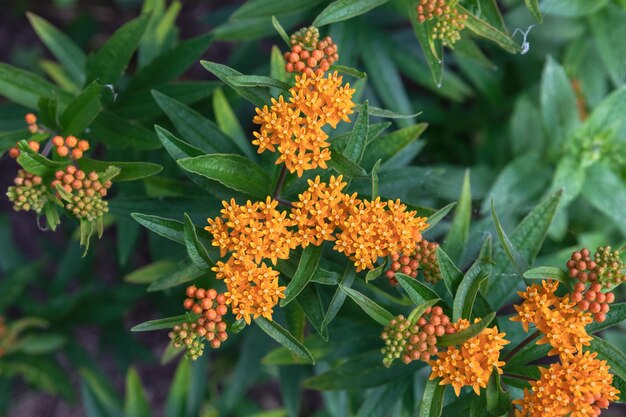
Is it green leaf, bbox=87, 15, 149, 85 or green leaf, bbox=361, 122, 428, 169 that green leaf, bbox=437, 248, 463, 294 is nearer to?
green leaf, bbox=361, 122, 428, 169

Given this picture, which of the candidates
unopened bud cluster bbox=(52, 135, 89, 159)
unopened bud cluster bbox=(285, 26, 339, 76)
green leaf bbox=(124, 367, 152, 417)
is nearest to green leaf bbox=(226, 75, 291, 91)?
unopened bud cluster bbox=(285, 26, 339, 76)

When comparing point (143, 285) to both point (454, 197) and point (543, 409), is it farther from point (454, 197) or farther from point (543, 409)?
point (543, 409)

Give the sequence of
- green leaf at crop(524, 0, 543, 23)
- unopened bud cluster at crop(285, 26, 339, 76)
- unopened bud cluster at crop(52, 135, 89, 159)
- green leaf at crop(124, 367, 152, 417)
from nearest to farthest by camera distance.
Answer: unopened bud cluster at crop(285, 26, 339, 76), unopened bud cluster at crop(52, 135, 89, 159), green leaf at crop(524, 0, 543, 23), green leaf at crop(124, 367, 152, 417)

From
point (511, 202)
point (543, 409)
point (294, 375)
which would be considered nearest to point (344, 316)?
point (294, 375)

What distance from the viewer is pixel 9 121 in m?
3.33

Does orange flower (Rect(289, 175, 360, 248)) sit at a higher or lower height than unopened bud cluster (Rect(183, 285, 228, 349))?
higher

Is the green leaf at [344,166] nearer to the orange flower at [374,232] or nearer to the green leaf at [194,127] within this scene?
the orange flower at [374,232]

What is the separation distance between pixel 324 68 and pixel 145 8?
1931 mm

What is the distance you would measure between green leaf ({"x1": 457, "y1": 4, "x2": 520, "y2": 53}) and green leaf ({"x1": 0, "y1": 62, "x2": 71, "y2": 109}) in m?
1.94

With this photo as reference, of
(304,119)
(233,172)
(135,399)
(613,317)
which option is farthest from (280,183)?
(135,399)

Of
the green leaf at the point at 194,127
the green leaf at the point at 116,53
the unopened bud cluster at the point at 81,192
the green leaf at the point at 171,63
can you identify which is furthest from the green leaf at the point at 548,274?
the green leaf at the point at 116,53

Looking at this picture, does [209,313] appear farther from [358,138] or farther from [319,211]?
[358,138]

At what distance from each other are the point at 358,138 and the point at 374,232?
358 millimetres

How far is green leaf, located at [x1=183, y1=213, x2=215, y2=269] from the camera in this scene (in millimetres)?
2180
